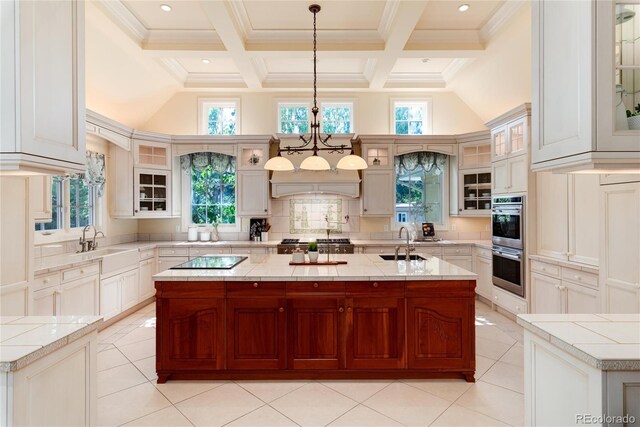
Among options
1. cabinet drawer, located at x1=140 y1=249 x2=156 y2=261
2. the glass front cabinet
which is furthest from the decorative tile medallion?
cabinet drawer, located at x1=140 y1=249 x2=156 y2=261

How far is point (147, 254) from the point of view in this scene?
17.1 feet

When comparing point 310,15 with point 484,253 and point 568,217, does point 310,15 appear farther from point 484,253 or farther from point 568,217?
point 484,253

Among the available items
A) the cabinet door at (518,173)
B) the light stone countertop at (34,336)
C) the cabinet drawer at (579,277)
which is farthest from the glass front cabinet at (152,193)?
the cabinet drawer at (579,277)

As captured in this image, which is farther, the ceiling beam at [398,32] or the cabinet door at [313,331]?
the ceiling beam at [398,32]

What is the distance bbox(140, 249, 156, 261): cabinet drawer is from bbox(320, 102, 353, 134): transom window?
352 cm

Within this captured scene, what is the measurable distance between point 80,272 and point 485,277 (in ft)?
17.5

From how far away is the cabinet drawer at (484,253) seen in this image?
16.6ft

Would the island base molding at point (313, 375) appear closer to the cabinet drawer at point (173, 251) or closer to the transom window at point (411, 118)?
the cabinet drawer at point (173, 251)

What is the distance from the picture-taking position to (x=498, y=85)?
5.02 m

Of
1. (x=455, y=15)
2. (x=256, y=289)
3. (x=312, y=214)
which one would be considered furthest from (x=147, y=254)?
(x=455, y=15)

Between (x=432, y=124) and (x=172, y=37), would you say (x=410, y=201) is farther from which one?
(x=172, y=37)

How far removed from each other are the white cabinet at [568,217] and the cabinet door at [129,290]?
17.5 ft

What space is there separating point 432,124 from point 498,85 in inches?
50.9

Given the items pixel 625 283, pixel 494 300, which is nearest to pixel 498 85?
pixel 494 300
